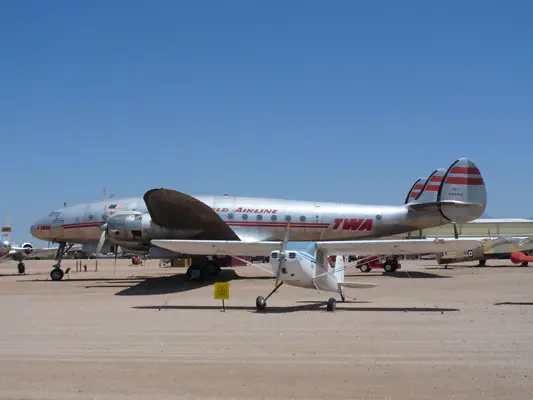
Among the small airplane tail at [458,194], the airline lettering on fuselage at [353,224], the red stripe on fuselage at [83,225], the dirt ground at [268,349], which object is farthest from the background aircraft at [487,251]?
the dirt ground at [268,349]

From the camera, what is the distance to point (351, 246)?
57.7ft

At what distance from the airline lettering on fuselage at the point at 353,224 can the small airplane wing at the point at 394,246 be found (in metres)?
11.2

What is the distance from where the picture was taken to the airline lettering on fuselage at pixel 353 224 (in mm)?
29266

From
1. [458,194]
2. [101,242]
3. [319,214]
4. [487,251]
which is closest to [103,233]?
[101,242]

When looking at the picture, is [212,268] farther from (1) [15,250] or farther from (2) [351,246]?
(1) [15,250]

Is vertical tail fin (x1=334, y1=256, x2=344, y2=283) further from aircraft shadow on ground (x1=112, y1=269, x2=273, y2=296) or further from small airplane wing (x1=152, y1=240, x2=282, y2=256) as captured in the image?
aircraft shadow on ground (x1=112, y1=269, x2=273, y2=296)

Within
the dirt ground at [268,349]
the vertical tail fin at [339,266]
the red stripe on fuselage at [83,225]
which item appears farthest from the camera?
the red stripe on fuselage at [83,225]

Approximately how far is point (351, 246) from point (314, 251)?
3.93 feet

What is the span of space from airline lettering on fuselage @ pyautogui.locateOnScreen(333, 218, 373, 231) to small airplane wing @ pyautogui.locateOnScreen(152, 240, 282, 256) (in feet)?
36.6

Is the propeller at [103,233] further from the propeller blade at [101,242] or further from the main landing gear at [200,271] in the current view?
the main landing gear at [200,271]

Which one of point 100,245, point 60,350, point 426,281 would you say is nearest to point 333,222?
point 426,281

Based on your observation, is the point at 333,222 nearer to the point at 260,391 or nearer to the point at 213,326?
the point at 213,326

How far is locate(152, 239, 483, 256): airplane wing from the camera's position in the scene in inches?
665

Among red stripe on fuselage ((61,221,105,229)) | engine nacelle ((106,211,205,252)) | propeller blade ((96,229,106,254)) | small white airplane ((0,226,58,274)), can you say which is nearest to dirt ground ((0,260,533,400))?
engine nacelle ((106,211,205,252))
